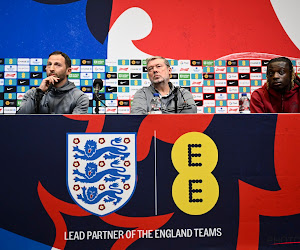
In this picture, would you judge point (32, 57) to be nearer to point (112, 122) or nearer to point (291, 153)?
point (112, 122)

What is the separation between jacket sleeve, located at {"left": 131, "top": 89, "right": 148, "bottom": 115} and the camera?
238cm

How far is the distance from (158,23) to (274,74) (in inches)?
57.6

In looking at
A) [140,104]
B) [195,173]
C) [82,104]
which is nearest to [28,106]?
[82,104]

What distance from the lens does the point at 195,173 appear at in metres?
1.53

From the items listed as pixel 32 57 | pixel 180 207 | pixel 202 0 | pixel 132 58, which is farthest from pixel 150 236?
pixel 202 0

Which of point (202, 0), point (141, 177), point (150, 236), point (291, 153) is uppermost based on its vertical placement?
point (202, 0)

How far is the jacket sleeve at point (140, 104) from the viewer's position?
238 cm

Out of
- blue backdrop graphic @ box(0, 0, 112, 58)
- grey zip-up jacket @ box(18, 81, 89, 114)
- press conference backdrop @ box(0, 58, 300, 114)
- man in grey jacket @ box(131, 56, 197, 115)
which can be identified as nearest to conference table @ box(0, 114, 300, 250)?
grey zip-up jacket @ box(18, 81, 89, 114)

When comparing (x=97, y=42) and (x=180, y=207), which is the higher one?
(x=97, y=42)

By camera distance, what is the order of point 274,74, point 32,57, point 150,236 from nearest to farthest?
point 150,236 < point 274,74 < point 32,57

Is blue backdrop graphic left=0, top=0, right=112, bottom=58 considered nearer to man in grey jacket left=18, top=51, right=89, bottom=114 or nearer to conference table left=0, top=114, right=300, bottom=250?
man in grey jacket left=18, top=51, right=89, bottom=114

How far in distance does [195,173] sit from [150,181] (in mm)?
208

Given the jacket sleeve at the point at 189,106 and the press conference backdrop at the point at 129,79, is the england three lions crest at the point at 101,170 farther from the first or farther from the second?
the press conference backdrop at the point at 129,79

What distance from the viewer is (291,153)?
1.55 m
